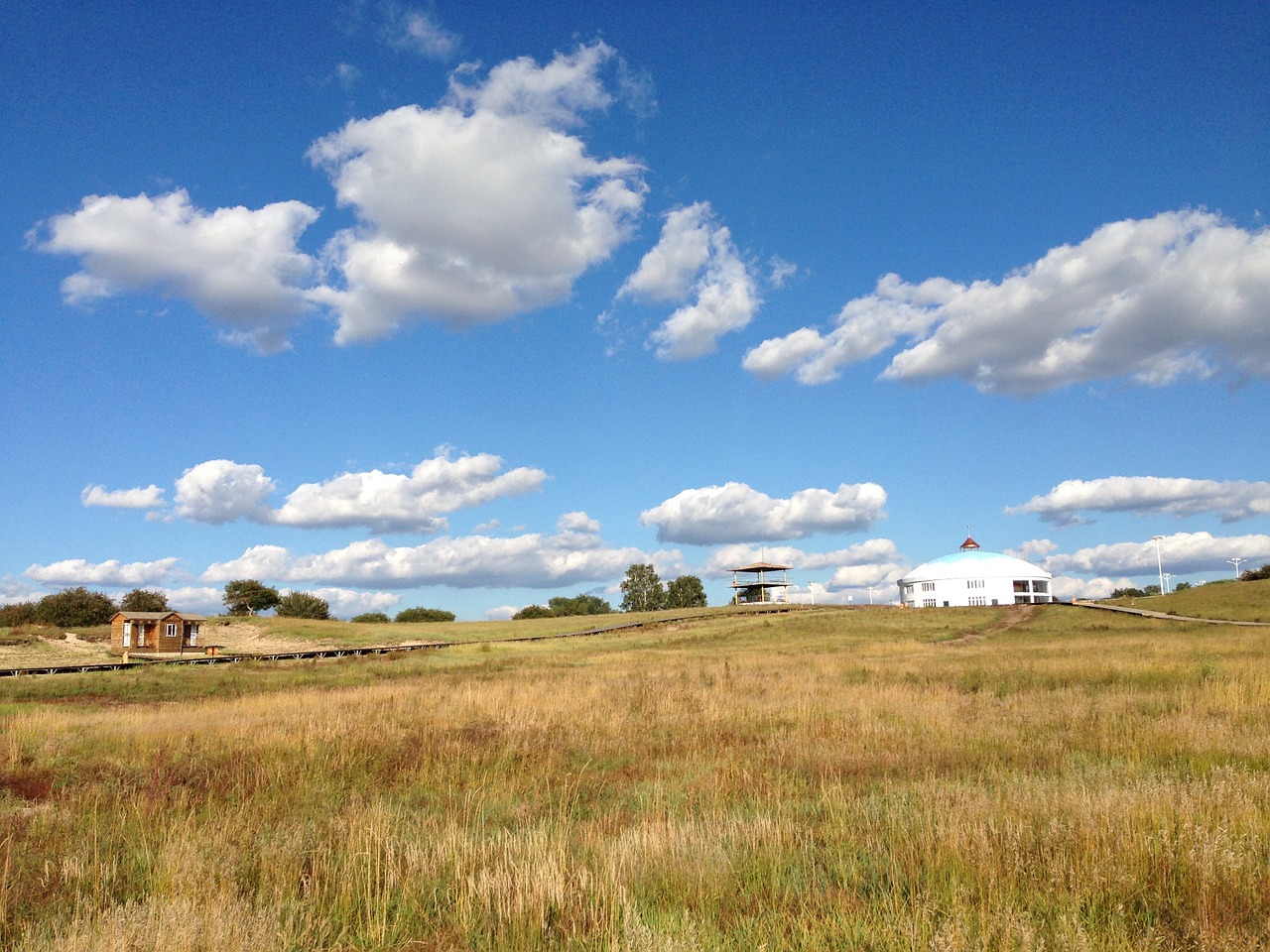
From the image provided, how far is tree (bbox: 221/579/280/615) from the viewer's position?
116 metres

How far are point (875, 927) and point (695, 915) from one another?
1200 millimetres

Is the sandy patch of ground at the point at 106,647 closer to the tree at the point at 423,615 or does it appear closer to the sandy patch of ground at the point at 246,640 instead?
the sandy patch of ground at the point at 246,640

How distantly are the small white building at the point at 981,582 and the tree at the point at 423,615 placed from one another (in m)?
68.7

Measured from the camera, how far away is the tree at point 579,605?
145250 mm

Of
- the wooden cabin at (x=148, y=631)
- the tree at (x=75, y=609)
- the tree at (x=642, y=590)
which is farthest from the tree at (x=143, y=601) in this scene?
the tree at (x=642, y=590)

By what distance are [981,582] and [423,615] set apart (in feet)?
276

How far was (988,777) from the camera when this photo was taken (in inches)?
368

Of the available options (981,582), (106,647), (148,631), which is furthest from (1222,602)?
(106,647)

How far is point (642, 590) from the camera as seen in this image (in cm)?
15562

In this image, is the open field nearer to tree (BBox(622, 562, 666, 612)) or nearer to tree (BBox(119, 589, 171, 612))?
tree (BBox(119, 589, 171, 612))

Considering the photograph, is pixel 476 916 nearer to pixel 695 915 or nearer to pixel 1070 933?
pixel 695 915

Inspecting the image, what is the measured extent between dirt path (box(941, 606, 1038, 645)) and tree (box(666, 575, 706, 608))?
268ft

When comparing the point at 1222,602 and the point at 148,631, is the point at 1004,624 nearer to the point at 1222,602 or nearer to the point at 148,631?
the point at 1222,602

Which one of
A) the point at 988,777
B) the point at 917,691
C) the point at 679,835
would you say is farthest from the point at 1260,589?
the point at 679,835
